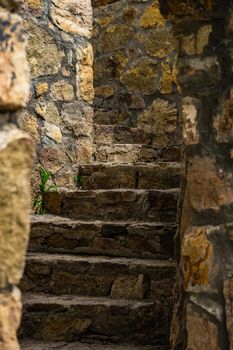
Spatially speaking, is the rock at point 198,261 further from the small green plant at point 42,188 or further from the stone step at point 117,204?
the small green plant at point 42,188

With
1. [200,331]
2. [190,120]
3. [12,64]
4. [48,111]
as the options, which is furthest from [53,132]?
[12,64]

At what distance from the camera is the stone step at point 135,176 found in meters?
3.86

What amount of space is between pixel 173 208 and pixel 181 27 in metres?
1.43

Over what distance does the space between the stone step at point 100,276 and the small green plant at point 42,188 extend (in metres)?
0.67

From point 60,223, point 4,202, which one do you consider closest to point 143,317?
point 60,223

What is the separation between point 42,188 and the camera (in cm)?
396

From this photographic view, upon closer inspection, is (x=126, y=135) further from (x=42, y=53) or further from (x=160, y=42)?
(x=42, y=53)

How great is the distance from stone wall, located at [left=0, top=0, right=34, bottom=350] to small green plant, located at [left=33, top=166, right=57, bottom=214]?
2.56 meters

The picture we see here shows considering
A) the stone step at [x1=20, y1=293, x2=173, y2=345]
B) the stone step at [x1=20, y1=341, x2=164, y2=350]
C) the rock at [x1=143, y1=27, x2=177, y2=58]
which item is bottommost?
the stone step at [x1=20, y1=341, x2=164, y2=350]

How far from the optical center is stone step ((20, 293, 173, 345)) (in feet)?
9.29

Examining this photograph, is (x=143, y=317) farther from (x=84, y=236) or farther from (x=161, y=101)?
(x=161, y=101)

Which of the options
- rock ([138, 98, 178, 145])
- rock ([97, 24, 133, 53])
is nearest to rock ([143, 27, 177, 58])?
rock ([97, 24, 133, 53])

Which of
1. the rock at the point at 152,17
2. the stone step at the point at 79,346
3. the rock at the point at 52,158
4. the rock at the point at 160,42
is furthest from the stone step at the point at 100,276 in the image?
the rock at the point at 152,17

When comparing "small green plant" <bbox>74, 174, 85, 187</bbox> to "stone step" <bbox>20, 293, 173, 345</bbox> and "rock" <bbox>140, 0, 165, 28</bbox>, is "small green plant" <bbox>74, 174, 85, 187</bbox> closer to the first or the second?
"stone step" <bbox>20, 293, 173, 345</bbox>
